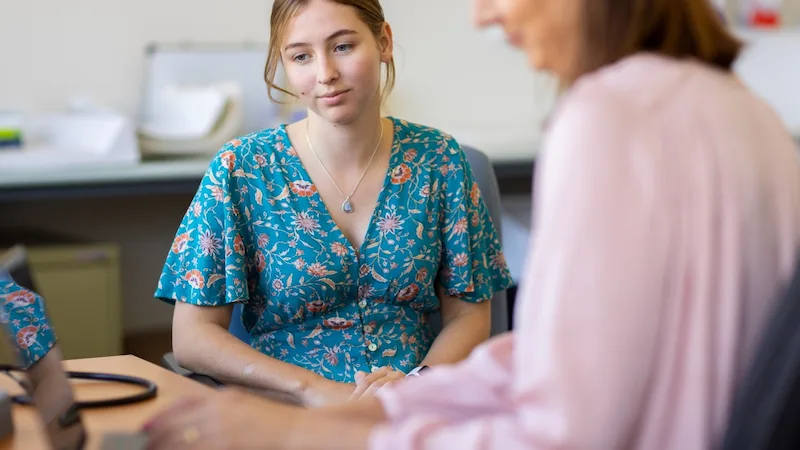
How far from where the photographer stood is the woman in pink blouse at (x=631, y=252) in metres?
0.73

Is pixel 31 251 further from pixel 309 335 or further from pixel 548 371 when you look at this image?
pixel 548 371

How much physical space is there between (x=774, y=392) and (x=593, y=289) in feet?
0.47

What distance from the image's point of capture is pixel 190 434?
2.77ft

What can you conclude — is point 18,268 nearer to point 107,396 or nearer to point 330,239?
point 107,396

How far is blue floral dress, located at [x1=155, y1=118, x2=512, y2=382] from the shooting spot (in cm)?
166

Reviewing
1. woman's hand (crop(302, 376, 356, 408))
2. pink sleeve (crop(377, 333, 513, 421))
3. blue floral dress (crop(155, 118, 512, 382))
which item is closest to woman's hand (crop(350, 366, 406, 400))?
woman's hand (crop(302, 376, 356, 408))

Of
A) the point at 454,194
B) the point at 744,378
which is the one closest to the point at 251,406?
the point at 744,378

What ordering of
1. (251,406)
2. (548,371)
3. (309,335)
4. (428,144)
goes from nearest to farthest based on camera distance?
1. (548,371)
2. (251,406)
3. (309,335)
4. (428,144)

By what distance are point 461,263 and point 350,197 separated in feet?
0.71

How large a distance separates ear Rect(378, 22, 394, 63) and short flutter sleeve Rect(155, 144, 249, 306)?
0.34 m

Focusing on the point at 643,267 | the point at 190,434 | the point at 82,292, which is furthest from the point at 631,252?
the point at 82,292

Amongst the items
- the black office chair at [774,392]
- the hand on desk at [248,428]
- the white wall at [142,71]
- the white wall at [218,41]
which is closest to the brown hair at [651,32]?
the black office chair at [774,392]

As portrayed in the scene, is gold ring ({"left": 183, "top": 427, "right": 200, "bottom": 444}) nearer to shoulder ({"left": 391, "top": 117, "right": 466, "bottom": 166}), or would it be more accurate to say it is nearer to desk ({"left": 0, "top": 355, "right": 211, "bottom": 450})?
desk ({"left": 0, "top": 355, "right": 211, "bottom": 450})

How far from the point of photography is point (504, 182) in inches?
146
